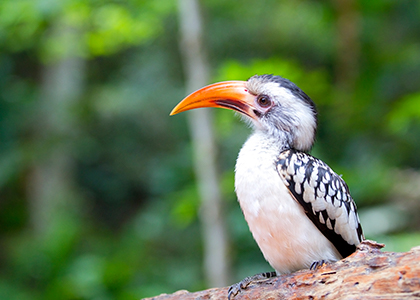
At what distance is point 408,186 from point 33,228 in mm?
7564

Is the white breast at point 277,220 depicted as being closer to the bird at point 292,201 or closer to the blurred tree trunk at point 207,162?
the bird at point 292,201

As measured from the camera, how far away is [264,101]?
2.76 meters

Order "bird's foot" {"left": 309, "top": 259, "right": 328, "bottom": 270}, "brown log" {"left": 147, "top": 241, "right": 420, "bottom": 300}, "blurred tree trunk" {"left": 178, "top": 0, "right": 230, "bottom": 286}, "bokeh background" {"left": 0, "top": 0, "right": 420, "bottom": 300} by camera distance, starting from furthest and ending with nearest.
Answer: "bokeh background" {"left": 0, "top": 0, "right": 420, "bottom": 300} → "blurred tree trunk" {"left": 178, "top": 0, "right": 230, "bottom": 286} → "bird's foot" {"left": 309, "top": 259, "right": 328, "bottom": 270} → "brown log" {"left": 147, "top": 241, "right": 420, "bottom": 300}

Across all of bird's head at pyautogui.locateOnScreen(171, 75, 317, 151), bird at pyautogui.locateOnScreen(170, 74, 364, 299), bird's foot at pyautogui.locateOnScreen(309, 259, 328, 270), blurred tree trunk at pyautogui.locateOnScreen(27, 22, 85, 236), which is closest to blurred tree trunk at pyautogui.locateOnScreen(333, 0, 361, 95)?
bird's head at pyautogui.locateOnScreen(171, 75, 317, 151)

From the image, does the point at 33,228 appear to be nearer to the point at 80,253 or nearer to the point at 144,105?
the point at 80,253

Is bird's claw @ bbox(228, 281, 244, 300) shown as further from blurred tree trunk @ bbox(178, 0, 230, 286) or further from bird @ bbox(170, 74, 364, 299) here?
blurred tree trunk @ bbox(178, 0, 230, 286)

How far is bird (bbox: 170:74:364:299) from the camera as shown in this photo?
7.56 ft

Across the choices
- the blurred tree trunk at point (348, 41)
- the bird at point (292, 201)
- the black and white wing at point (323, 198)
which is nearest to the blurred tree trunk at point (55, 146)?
the blurred tree trunk at point (348, 41)

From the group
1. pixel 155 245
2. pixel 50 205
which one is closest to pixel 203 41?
pixel 155 245

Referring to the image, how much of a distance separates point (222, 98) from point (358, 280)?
1.39m

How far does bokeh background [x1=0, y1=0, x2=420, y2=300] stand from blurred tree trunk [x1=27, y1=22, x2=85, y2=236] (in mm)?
33

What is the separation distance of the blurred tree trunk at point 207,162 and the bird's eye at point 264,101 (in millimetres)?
1790

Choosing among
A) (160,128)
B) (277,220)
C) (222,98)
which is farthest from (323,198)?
(160,128)

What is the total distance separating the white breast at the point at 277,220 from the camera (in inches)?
90.3
